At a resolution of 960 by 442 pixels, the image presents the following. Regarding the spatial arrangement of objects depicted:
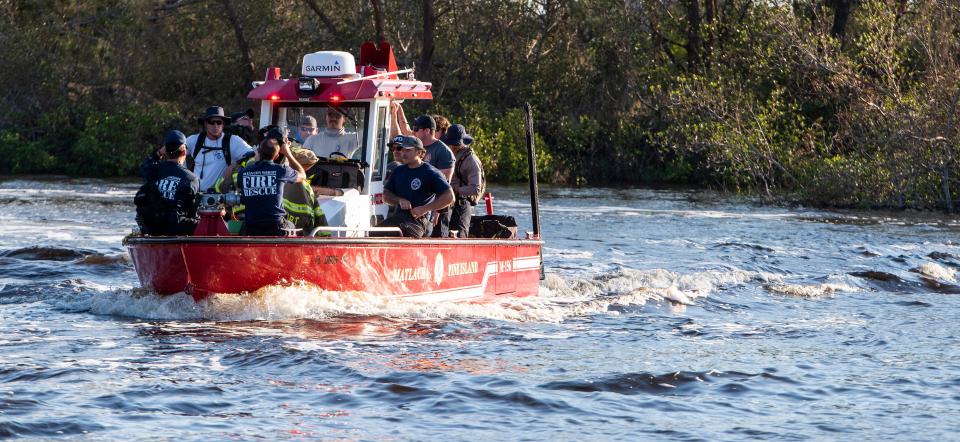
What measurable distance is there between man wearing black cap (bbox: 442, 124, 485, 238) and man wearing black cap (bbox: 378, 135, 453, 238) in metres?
0.88

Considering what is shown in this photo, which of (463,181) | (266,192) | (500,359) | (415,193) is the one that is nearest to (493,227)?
(463,181)

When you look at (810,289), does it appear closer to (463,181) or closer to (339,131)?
(463,181)

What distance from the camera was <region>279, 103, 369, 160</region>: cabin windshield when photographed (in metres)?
12.4

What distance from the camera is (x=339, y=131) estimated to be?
40.9 ft

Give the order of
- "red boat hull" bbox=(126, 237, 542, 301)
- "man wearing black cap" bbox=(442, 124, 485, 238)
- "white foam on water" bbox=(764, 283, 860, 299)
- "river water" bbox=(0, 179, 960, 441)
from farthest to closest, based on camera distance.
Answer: "white foam on water" bbox=(764, 283, 860, 299) < "man wearing black cap" bbox=(442, 124, 485, 238) < "red boat hull" bbox=(126, 237, 542, 301) < "river water" bbox=(0, 179, 960, 441)

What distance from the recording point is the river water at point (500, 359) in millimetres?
8023

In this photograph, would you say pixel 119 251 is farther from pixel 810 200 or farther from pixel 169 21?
pixel 169 21

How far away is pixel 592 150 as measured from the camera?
37062 millimetres

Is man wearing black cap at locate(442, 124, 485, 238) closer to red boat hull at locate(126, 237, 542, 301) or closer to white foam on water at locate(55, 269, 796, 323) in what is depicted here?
red boat hull at locate(126, 237, 542, 301)

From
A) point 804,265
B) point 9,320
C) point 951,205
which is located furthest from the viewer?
point 951,205

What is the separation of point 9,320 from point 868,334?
750 cm

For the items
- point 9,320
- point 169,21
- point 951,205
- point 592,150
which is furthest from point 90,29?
point 9,320

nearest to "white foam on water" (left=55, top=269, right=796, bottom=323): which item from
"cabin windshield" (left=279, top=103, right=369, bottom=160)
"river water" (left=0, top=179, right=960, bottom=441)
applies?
"river water" (left=0, top=179, right=960, bottom=441)

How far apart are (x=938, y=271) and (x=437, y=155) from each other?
25.7 ft
